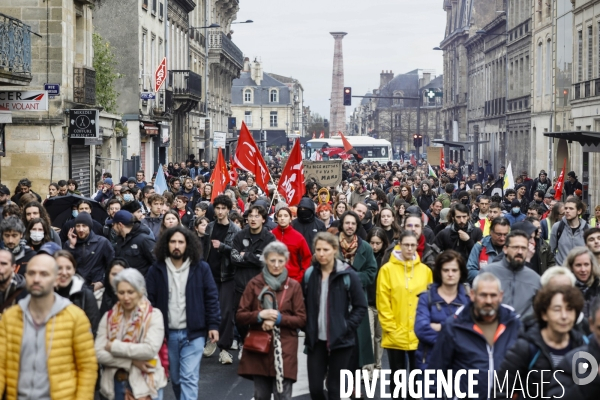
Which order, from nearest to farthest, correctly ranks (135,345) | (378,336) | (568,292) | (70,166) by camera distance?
(568,292) < (135,345) < (378,336) < (70,166)

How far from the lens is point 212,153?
6000 centimetres

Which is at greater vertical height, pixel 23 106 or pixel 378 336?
pixel 23 106

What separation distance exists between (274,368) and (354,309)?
749mm

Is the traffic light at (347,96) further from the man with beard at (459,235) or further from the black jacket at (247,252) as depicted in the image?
the black jacket at (247,252)

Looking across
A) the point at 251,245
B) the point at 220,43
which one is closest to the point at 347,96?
the point at 220,43

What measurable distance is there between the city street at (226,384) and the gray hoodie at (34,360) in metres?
3.52

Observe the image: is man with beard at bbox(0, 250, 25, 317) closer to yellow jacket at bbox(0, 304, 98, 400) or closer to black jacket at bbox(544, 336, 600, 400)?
yellow jacket at bbox(0, 304, 98, 400)

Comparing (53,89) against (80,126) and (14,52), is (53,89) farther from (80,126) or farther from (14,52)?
(14,52)

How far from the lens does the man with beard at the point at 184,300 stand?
845 cm

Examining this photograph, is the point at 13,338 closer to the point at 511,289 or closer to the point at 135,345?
the point at 135,345

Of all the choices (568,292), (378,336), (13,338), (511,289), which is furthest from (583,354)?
(378,336)

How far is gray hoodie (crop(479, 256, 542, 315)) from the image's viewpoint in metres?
8.22

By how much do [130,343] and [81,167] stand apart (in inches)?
823

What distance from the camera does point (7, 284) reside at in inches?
300
